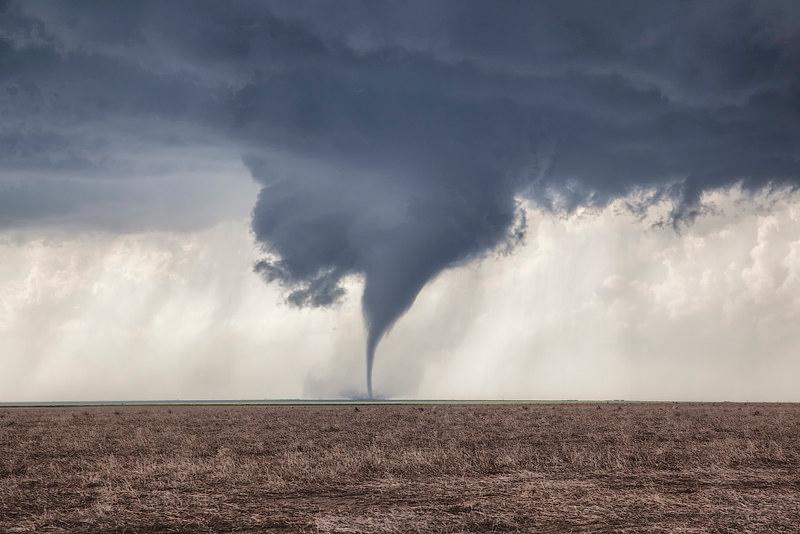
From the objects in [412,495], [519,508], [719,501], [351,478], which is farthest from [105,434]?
[719,501]

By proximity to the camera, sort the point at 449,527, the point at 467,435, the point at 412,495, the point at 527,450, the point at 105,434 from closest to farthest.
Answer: the point at 449,527, the point at 412,495, the point at 527,450, the point at 467,435, the point at 105,434

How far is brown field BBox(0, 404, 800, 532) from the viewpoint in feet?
49.7

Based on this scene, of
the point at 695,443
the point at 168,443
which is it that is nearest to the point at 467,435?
the point at 695,443

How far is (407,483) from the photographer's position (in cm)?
1995

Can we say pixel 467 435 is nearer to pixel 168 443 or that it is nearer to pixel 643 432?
pixel 643 432

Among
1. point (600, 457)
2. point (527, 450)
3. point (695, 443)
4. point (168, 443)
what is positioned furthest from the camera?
point (168, 443)

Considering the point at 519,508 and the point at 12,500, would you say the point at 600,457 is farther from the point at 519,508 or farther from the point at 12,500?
the point at 12,500

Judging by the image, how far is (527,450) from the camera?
2791 centimetres

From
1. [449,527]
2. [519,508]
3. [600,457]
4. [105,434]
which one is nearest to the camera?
[449,527]

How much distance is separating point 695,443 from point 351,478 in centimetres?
1850

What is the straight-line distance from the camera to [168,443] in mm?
33188

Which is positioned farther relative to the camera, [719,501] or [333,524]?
[719,501]

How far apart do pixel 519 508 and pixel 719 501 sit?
17.7 feet

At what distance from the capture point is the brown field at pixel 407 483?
15.2 m
